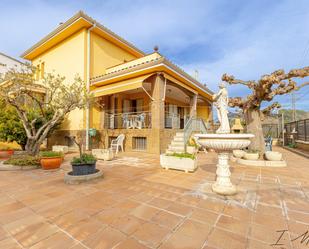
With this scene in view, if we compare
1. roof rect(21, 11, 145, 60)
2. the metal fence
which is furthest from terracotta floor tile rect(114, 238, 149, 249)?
the metal fence

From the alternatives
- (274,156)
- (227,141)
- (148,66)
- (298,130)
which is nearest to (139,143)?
(148,66)

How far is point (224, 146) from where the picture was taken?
3.46 m

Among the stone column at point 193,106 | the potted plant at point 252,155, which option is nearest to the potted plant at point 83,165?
the potted plant at point 252,155

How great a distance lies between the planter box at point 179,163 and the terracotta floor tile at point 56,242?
4093 millimetres

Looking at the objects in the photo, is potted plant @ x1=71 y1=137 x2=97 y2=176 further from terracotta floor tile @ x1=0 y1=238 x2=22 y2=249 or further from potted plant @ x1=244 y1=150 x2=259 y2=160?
potted plant @ x1=244 y1=150 x2=259 y2=160

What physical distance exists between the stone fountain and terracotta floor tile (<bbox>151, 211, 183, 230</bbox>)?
4.81 feet

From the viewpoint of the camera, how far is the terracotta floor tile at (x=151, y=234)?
83.5 inches

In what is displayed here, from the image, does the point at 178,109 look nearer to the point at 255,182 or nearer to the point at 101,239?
the point at 255,182

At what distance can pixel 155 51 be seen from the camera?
34.8 feet

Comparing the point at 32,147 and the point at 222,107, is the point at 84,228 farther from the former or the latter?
the point at 32,147

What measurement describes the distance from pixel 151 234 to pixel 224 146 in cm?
221

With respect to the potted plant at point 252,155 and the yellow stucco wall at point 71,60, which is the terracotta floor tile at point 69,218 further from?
the yellow stucco wall at point 71,60

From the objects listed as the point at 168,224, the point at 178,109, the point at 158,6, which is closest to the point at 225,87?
the point at 168,224

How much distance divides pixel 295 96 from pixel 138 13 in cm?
2206
